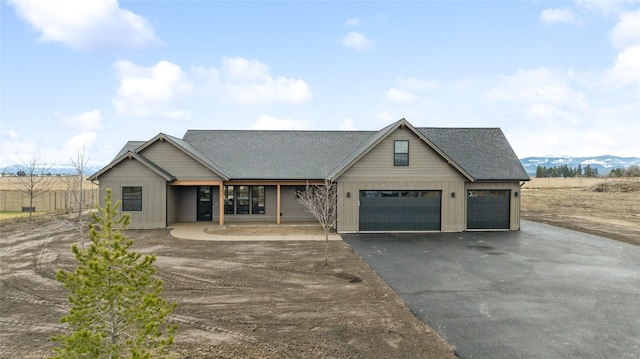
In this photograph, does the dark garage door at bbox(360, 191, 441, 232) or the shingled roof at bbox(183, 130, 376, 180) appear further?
the shingled roof at bbox(183, 130, 376, 180)

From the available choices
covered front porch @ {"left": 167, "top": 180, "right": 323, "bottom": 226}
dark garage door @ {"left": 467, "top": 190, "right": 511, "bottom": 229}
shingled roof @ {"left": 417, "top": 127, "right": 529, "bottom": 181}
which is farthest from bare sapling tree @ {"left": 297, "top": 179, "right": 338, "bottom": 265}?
dark garage door @ {"left": 467, "top": 190, "right": 511, "bottom": 229}

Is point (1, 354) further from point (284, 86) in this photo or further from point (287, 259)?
point (284, 86)

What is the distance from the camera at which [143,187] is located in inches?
760

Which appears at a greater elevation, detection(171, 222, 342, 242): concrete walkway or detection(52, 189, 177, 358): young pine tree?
detection(52, 189, 177, 358): young pine tree

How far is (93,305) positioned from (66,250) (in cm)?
1231

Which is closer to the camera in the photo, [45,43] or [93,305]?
[93,305]

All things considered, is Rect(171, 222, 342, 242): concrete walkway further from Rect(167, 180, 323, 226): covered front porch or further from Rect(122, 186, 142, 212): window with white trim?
Rect(167, 180, 323, 226): covered front porch

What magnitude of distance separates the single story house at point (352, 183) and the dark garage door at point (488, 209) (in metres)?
0.06

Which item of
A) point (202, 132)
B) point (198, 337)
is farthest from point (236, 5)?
point (198, 337)

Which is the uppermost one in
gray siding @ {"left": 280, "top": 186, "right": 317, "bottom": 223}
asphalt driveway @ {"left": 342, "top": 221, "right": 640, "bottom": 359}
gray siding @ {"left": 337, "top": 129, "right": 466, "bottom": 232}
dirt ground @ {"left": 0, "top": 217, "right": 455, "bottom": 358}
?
gray siding @ {"left": 337, "top": 129, "right": 466, "bottom": 232}

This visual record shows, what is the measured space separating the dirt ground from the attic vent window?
717 centimetres

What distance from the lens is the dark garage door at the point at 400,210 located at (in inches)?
739

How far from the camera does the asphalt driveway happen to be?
6.29 metres

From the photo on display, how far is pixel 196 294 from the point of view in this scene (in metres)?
8.66
